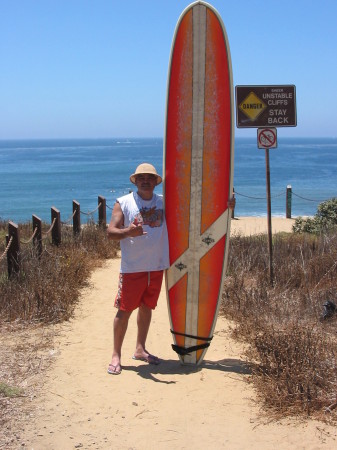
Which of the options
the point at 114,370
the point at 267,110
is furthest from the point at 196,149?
the point at 267,110

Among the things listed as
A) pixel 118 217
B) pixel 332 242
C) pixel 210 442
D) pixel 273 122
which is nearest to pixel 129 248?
pixel 118 217

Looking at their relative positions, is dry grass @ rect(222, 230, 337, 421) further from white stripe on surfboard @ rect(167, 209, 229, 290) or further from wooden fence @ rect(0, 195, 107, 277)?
wooden fence @ rect(0, 195, 107, 277)

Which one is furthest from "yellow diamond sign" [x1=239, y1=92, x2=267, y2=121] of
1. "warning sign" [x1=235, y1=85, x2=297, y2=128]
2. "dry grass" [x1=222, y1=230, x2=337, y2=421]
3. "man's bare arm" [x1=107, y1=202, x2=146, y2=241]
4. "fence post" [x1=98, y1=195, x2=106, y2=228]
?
"fence post" [x1=98, y1=195, x2=106, y2=228]

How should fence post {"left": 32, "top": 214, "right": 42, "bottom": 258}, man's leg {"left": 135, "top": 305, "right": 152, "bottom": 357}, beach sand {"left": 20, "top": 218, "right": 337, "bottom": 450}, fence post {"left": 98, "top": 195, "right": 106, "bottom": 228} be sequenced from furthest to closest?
fence post {"left": 98, "top": 195, "right": 106, "bottom": 228} < fence post {"left": 32, "top": 214, "right": 42, "bottom": 258} < man's leg {"left": 135, "top": 305, "right": 152, "bottom": 357} < beach sand {"left": 20, "top": 218, "right": 337, "bottom": 450}

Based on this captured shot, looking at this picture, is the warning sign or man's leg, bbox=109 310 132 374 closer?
man's leg, bbox=109 310 132 374

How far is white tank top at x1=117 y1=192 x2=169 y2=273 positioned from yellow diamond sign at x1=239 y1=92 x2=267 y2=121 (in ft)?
9.85

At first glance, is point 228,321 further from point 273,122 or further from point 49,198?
point 49,198

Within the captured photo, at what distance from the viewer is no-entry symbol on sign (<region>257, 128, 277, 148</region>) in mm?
6863

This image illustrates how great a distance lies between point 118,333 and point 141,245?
72cm

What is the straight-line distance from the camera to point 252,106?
22.4 feet

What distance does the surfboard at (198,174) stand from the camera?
181 inches

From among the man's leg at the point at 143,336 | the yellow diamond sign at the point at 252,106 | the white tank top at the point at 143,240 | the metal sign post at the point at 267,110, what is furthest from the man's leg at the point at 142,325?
the yellow diamond sign at the point at 252,106

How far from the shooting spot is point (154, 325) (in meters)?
5.83

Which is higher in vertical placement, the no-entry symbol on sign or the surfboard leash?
the no-entry symbol on sign
